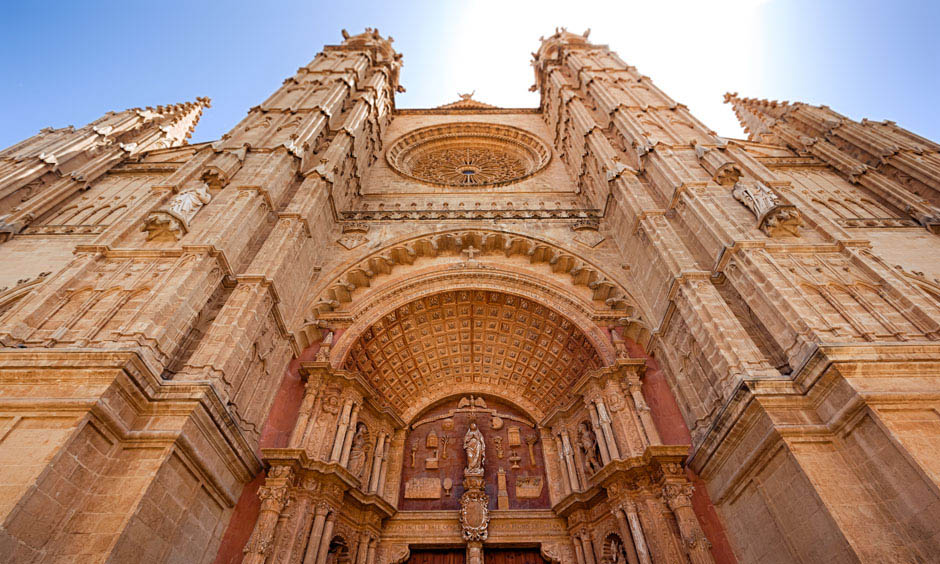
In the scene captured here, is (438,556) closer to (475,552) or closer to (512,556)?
(475,552)

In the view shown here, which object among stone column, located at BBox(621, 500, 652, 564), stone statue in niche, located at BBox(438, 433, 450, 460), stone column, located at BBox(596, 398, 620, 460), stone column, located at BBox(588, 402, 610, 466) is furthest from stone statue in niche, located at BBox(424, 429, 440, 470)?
stone column, located at BBox(621, 500, 652, 564)

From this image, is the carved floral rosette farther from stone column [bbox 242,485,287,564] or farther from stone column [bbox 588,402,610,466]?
stone column [bbox 242,485,287,564]

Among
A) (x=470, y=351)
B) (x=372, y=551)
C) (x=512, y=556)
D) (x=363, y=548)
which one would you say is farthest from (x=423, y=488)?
(x=470, y=351)

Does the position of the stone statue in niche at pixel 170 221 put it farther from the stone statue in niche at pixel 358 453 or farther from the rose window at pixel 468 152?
the rose window at pixel 468 152

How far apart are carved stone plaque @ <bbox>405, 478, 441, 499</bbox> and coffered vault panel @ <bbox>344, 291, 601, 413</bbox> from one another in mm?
1819

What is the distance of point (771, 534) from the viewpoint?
18.0ft

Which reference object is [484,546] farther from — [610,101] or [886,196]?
[886,196]

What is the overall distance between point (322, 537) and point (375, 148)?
1355 cm

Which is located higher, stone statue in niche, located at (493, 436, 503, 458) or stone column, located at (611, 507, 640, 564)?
stone statue in niche, located at (493, 436, 503, 458)

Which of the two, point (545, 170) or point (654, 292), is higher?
point (545, 170)

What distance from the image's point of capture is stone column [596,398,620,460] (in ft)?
25.1

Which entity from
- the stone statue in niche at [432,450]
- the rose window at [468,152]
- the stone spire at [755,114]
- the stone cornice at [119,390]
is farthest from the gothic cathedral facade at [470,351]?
the stone spire at [755,114]

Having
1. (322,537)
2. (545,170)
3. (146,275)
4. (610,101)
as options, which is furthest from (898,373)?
(545,170)

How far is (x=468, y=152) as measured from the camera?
19484 mm
